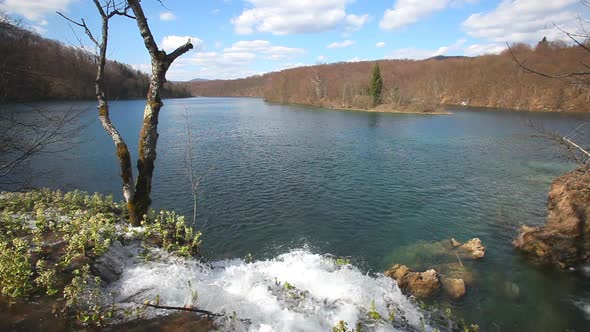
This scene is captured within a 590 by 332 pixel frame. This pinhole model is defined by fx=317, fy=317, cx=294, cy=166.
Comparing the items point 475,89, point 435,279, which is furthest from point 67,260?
point 475,89

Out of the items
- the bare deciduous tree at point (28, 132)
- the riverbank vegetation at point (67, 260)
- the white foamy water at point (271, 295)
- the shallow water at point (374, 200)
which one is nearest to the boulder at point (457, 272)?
the shallow water at point (374, 200)

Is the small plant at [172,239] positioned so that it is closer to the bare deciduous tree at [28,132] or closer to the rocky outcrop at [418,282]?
the bare deciduous tree at [28,132]

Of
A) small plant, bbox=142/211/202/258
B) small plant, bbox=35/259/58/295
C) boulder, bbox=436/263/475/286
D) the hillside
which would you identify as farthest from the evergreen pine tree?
small plant, bbox=35/259/58/295

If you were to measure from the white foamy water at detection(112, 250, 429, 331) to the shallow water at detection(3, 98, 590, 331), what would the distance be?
7.18 meters

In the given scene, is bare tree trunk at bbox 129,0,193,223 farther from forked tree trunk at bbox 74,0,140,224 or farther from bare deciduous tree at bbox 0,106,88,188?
bare deciduous tree at bbox 0,106,88,188

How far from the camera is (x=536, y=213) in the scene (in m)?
21.7

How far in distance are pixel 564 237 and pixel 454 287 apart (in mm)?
7780

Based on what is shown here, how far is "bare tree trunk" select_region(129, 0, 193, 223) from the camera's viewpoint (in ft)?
27.1

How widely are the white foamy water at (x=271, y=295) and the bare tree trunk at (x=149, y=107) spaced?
8.85 feet

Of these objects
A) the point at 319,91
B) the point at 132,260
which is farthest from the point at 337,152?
the point at 319,91

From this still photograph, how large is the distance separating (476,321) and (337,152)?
3031 cm

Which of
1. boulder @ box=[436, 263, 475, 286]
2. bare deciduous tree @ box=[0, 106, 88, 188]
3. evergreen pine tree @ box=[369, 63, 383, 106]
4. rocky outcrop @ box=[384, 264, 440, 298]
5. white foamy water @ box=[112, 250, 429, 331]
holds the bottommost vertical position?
boulder @ box=[436, 263, 475, 286]

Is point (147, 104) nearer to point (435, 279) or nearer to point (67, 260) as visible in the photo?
point (67, 260)

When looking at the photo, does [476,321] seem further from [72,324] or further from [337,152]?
[337,152]
